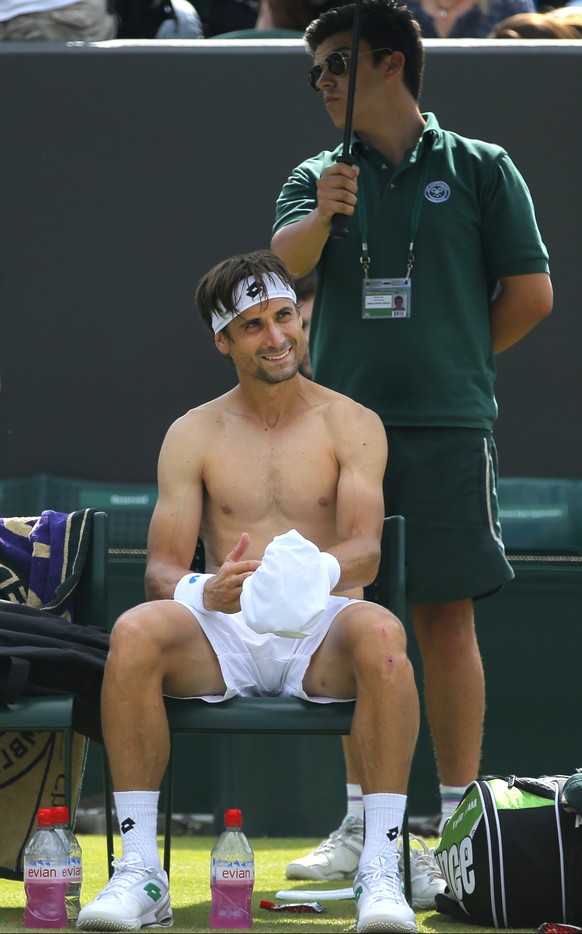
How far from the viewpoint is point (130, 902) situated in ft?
8.16

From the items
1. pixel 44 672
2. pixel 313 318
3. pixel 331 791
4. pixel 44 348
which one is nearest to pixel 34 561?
pixel 44 672

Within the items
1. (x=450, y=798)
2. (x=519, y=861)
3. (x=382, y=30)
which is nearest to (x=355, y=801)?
(x=450, y=798)

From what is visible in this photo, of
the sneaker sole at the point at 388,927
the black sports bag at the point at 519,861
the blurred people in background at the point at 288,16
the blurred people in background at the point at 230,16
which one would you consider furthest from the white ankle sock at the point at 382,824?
the blurred people in background at the point at 230,16

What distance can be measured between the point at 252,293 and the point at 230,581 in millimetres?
700

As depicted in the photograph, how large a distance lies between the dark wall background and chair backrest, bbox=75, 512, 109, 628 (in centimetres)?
219

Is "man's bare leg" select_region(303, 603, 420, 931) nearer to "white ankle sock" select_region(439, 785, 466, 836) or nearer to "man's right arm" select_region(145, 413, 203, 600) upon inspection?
"man's right arm" select_region(145, 413, 203, 600)

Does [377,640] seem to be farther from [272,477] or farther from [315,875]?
[315,875]

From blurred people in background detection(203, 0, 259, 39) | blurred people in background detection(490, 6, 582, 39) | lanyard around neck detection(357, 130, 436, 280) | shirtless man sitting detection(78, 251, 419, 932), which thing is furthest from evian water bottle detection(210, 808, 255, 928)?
blurred people in background detection(203, 0, 259, 39)

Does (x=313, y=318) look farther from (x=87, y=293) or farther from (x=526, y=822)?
(x=87, y=293)

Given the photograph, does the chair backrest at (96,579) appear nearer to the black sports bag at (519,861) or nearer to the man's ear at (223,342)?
the man's ear at (223,342)

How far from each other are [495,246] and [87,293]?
2330mm

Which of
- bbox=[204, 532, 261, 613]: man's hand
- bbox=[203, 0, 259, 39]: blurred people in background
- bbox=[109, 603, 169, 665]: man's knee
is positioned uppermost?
bbox=[203, 0, 259, 39]: blurred people in background

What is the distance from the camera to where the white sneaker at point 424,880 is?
3039 millimetres

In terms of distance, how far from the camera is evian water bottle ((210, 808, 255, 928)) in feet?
8.70
